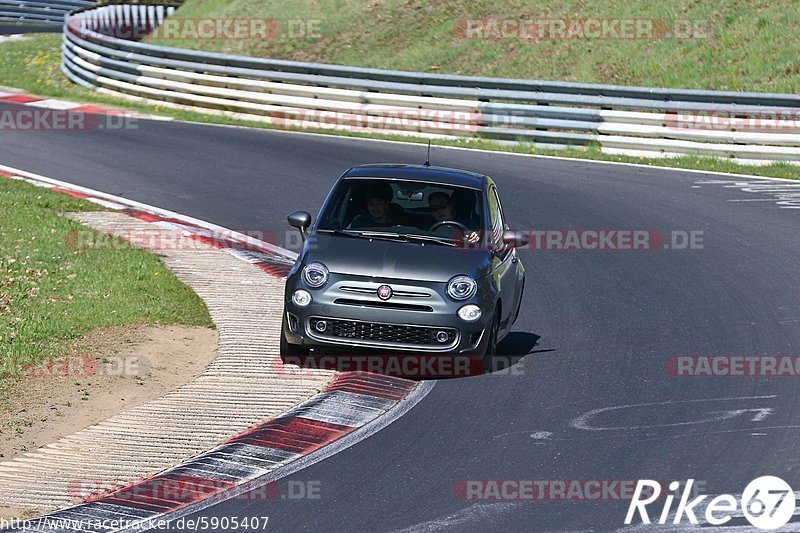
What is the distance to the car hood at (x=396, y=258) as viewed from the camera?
10.4 metres

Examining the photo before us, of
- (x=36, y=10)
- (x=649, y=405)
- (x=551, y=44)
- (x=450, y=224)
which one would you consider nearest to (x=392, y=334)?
(x=450, y=224)

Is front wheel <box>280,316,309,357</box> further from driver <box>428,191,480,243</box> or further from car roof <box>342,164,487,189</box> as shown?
car roof <box>342,164,487,189</box>

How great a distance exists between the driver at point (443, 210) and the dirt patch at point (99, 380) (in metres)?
2.21

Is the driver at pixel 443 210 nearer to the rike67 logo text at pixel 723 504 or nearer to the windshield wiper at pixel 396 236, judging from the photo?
the windshield wiper at pixel 396 236

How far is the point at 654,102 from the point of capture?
22703 millimetres

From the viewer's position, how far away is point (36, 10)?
53.9m

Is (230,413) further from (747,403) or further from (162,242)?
(162,242)

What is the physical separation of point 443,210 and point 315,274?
4.79 feet

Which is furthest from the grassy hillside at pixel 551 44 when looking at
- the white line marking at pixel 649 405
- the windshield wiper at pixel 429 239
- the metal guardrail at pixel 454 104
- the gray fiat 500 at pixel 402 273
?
the white line marking at pixel 649 405

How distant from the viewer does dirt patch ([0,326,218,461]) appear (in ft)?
29.6

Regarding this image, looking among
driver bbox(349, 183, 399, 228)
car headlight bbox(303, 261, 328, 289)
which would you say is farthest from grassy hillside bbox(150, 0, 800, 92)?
car headlight bbox(303, 261, 328, 289)

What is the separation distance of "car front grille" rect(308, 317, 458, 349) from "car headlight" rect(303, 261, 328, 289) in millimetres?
296

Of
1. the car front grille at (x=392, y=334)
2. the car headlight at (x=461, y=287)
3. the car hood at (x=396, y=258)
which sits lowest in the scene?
the car front grille at (x=392, y=334)

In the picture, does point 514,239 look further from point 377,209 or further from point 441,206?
point 377,209
